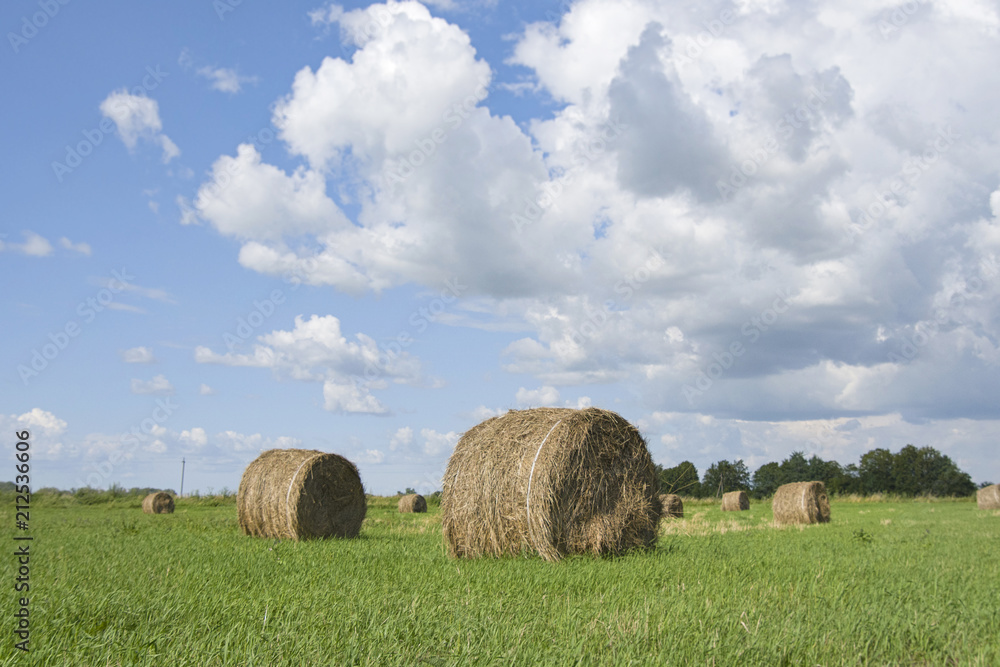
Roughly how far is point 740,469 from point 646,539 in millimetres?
85768

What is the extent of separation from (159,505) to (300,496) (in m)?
16.9

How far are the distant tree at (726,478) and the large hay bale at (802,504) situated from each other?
2215 inches

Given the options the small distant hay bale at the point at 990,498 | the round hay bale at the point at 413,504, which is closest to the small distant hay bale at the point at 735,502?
the small distant hay bale at the point at 990,498

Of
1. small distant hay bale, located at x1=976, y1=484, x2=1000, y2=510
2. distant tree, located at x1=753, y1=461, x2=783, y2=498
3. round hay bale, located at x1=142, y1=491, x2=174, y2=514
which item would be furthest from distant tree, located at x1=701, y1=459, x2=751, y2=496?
round hay bale, located at x1=142, y1=491, x2=174, y2=514

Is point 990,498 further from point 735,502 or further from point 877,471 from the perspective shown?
point 877,471

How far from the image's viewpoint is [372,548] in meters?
11.0

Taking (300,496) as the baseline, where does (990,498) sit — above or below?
below

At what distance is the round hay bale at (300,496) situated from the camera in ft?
48.2

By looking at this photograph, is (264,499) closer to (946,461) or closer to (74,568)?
(74,568)

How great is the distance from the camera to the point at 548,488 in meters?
9.49

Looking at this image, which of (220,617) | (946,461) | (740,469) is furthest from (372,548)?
(946,461)

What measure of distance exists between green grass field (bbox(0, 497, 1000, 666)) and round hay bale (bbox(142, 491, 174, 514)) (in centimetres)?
2048

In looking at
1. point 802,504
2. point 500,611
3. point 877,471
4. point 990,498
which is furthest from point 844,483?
point 500,611

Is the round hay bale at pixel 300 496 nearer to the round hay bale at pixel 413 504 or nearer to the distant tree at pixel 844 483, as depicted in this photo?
the round hay bale at pixel 413 504
